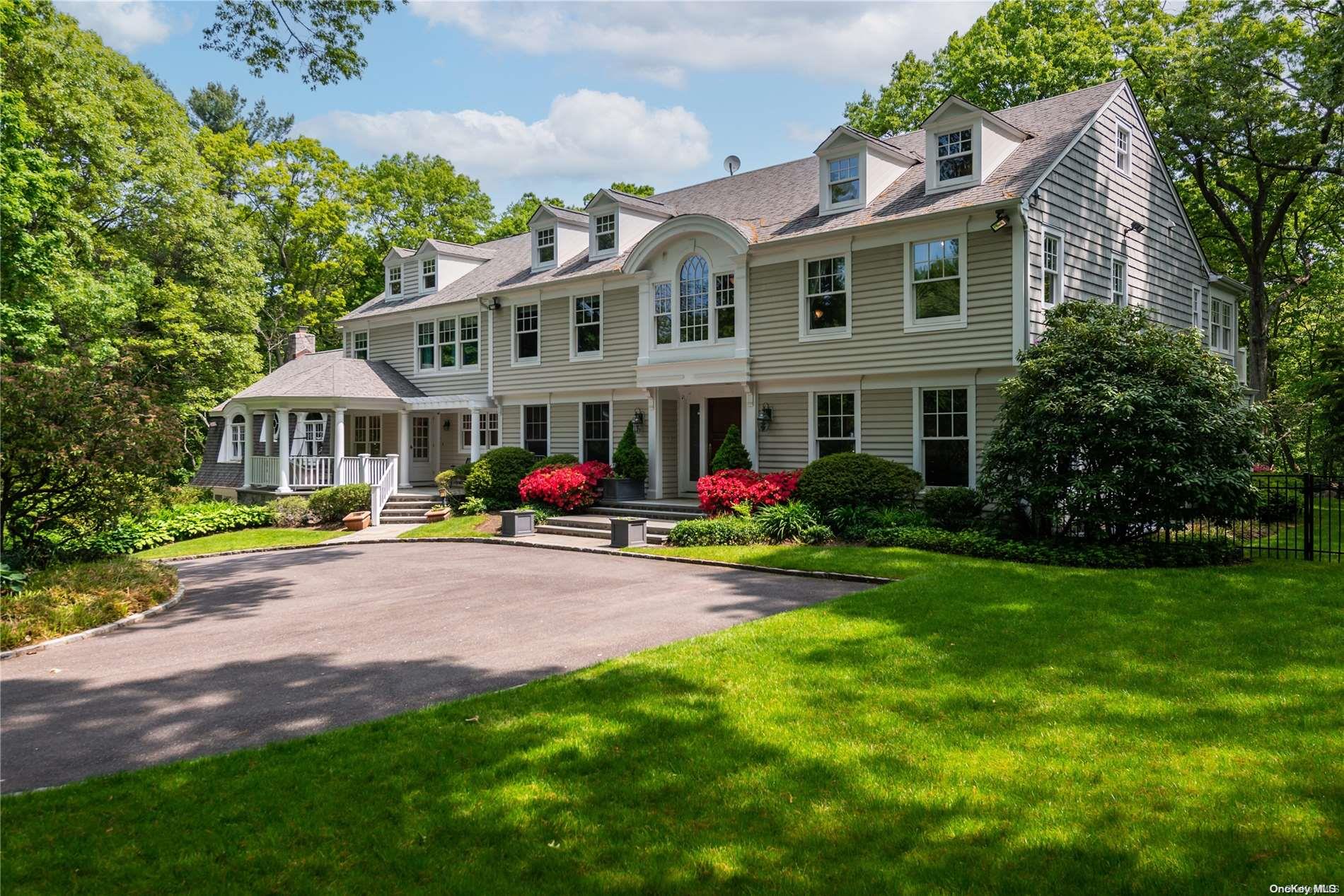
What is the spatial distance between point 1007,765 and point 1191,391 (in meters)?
9.91

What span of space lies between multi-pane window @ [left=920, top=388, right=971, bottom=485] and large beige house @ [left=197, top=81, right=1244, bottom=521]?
0.04 meters

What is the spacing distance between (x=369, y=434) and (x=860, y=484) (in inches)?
715

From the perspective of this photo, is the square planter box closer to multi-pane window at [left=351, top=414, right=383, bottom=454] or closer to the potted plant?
the potted plant

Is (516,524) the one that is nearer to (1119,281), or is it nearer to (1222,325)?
(1119,281)

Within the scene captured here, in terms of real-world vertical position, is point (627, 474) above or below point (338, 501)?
above

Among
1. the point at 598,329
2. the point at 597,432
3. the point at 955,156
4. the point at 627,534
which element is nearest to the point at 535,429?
the point at 597,432

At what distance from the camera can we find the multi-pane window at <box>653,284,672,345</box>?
19.7 m

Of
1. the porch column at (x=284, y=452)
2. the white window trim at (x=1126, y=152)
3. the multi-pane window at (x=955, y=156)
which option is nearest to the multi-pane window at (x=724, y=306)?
the multi-pane window at (x=955, y=156)

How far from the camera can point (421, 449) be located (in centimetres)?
2670

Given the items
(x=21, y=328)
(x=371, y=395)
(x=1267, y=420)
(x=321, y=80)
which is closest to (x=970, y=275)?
(x=1267, y=420)

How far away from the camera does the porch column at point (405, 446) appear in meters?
25.6

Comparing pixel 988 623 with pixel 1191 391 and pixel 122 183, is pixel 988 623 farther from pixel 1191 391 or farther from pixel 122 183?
pixel 122 183

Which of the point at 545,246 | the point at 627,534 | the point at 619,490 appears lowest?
the point at 627,534

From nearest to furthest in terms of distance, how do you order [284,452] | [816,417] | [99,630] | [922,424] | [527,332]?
[99,630], [922,424], [816,417], [284,452], [527,332]
